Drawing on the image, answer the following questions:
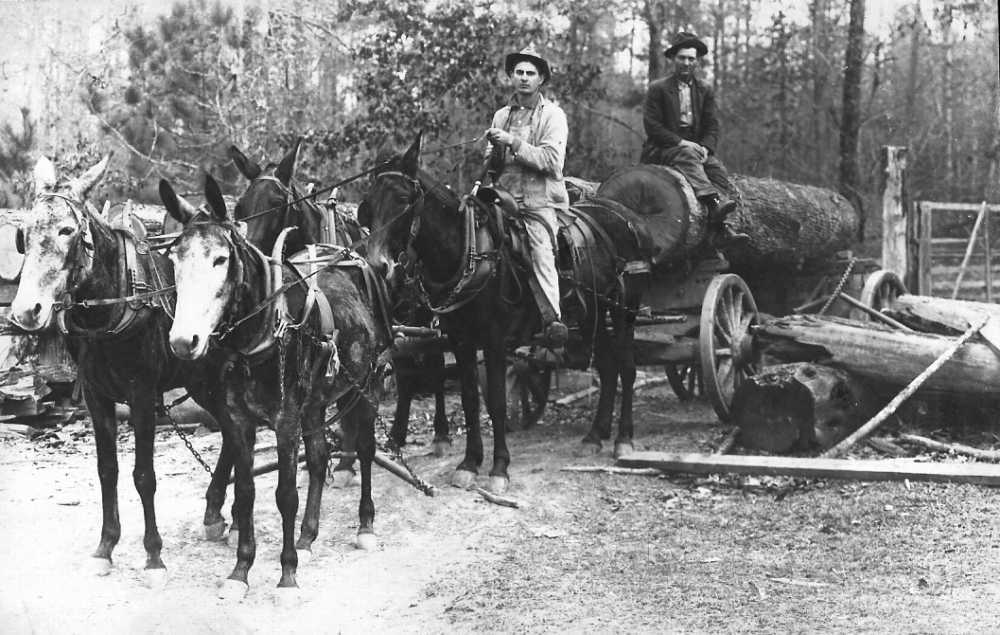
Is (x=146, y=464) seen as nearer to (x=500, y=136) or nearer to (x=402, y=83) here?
(x=500, y=136)

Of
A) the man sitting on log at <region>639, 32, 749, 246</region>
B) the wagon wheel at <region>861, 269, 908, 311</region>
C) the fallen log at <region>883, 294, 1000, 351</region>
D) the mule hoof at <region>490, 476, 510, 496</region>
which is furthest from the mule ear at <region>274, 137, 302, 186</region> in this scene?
the wagon wheel at <region>861, 269, 908, 311</region>

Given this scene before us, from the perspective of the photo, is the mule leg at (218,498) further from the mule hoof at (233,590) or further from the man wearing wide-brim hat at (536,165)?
the man wearing wide-brim hat at (536,165)

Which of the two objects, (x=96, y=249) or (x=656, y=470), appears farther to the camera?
(x=656, y=470)

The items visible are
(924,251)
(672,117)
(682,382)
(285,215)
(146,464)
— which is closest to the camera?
(146,464)

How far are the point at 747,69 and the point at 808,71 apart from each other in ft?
4.78

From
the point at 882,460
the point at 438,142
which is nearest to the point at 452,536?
the point at 882,460

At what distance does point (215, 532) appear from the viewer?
629 centimetres

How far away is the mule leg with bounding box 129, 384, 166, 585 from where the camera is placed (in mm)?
5559

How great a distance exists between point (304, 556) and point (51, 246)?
220cm

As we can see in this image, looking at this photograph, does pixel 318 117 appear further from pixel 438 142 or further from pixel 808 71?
pixel 808 71

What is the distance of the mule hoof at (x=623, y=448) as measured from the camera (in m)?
8.59

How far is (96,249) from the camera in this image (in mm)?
5402

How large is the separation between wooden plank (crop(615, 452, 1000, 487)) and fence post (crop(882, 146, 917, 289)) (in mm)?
6286

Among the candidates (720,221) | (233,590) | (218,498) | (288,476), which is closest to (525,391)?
(720,221)
